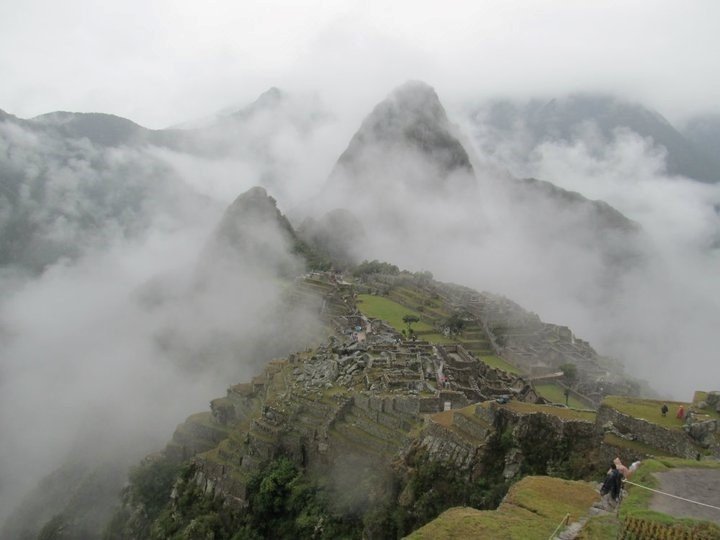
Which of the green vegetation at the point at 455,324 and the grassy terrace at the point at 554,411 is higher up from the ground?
the green vegetation at the point at 455,324

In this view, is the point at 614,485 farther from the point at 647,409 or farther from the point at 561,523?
the point at 647,409

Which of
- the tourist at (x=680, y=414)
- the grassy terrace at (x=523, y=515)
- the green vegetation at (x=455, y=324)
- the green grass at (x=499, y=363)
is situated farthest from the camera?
the green vegetation at (x=455, y=324)

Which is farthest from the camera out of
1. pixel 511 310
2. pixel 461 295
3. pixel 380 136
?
pixel 380 136

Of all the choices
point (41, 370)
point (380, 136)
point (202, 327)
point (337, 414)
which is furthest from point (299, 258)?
point (337, 414)

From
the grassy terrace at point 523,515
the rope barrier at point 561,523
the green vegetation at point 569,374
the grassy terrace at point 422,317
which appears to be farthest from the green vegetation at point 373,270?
the rope barrier at point 561,523

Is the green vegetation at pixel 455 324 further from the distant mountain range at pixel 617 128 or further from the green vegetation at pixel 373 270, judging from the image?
the distant mountain range at pixel 617 128

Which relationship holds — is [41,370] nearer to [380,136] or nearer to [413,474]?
[413,474]

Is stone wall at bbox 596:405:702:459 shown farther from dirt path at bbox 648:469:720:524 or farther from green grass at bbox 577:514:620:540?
green grass at bbox 577:514:620:540
